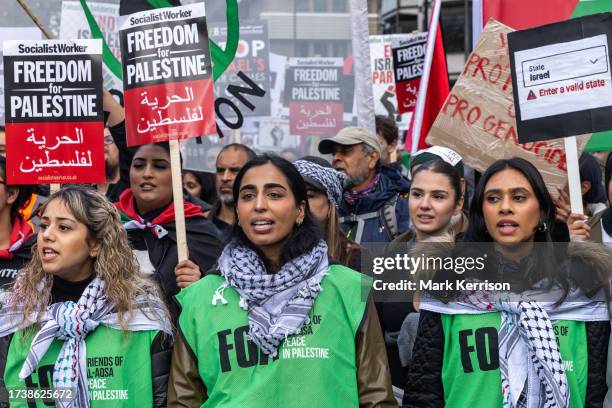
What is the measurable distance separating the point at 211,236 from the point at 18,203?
105cm

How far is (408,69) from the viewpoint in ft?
32.2

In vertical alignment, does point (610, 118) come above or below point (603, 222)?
above

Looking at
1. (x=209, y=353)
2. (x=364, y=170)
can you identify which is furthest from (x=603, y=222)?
(x=209, y=353)

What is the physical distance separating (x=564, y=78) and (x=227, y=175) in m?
2.78

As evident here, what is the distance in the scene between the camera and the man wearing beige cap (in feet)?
20.2

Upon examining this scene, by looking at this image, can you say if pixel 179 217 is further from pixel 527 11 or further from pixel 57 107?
pixel 527 11

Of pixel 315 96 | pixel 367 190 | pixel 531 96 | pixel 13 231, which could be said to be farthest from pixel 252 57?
pixel 531 96

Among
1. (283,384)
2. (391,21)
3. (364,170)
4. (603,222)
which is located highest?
(391,21)

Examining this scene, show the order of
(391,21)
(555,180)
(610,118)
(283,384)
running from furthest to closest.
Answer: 1. (391,21)
2. (555,180)
3. (610,118)
4. (283,384)

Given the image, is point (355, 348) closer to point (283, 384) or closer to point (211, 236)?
point (283, 384)

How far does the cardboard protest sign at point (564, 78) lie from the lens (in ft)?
16.0

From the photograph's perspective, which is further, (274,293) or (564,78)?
(564,78)

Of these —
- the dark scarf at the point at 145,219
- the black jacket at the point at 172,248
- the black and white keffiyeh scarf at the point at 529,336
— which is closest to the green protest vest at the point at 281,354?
the black and white keffiyeh scarf at the point at 529,336

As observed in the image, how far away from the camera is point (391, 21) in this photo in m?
40.2
